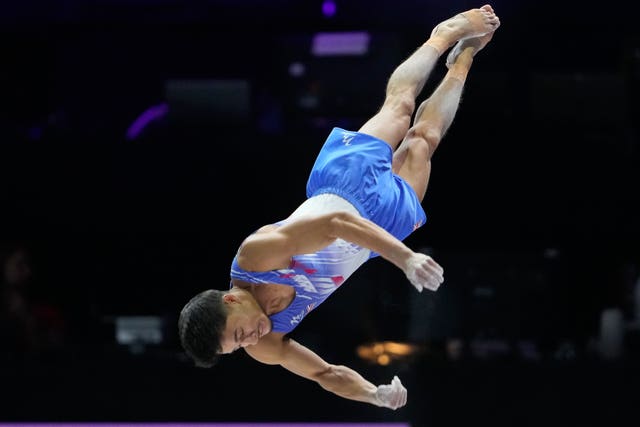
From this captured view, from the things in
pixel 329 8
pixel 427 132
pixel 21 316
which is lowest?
pixel 21 316

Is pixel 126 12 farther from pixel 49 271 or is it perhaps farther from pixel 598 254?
pixel 598 254

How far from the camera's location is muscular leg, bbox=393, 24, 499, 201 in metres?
4.73

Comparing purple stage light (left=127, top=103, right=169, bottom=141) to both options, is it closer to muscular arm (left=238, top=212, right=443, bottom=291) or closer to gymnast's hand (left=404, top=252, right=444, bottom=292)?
muscular arm (left=238, top=212, right=443, bottom=291)

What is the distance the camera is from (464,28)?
16.0 ft

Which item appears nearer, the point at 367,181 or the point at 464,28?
the point at 367,181

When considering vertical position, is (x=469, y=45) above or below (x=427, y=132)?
above

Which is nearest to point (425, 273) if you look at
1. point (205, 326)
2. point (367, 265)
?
point (205, 326)

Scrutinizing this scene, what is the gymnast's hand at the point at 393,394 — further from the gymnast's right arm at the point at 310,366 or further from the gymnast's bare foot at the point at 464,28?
the gymnast's bare foot at the point at 464,28

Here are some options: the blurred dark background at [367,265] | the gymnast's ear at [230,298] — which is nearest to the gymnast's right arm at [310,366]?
the gymnast's ear at [230,298]

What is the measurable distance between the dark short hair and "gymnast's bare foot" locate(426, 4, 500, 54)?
5.78ft

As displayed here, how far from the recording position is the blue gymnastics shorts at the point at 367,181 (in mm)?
4266

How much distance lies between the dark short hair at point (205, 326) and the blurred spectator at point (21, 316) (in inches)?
115

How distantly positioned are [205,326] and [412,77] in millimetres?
1590

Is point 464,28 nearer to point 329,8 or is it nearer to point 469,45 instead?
point 469,45
